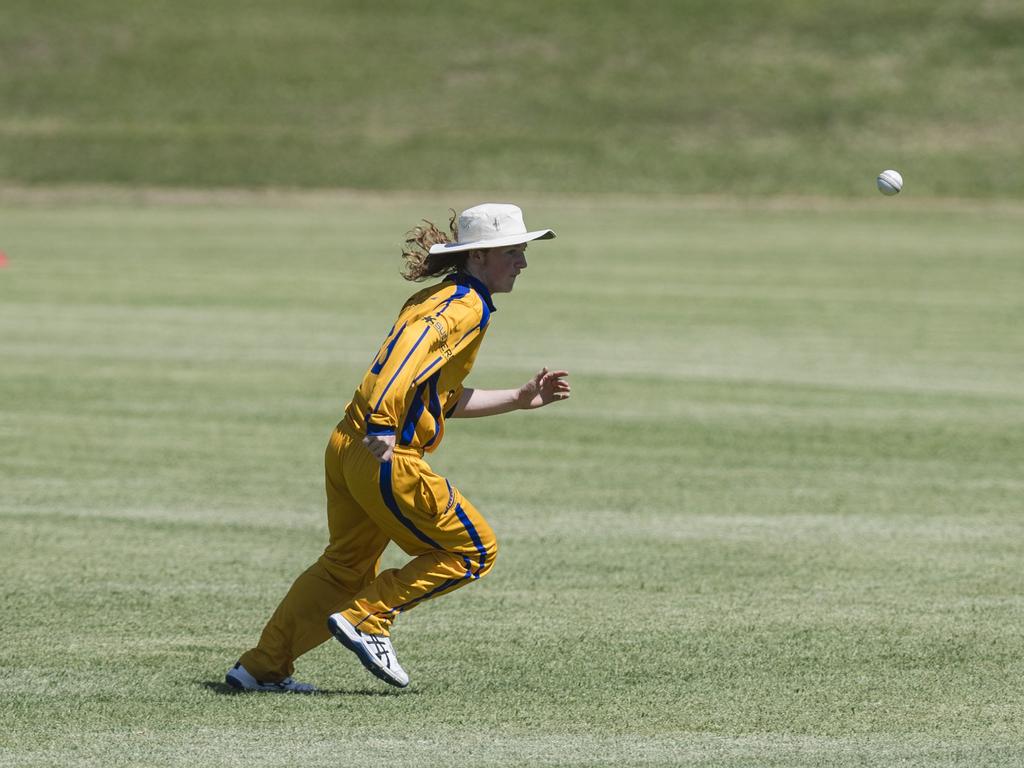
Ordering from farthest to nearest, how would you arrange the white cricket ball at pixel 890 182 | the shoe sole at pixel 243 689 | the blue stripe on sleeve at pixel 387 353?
the white cricket ball at pixel 890 182
the shoe sole at pixel 243 689
the blue stripe on sleeve at pixel 387 353

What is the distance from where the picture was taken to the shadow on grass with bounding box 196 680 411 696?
6898mm

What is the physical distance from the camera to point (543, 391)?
23.5ft

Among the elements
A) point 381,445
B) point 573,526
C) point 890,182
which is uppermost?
point 890,182

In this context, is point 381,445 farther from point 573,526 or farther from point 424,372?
point 573,526

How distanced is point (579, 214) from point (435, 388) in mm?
34867

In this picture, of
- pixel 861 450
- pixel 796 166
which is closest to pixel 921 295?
pixel 861 450

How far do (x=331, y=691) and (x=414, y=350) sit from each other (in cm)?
149

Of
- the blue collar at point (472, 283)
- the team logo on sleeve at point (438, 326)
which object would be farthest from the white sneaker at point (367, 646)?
the blue collar at point (472, 283)

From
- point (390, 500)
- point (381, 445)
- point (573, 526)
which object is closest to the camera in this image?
point (381, 445)

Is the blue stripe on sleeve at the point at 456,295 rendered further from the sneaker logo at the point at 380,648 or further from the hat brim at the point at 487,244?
the sneaker logo at the point at 380,648

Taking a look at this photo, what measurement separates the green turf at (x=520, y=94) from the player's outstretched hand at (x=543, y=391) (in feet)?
135

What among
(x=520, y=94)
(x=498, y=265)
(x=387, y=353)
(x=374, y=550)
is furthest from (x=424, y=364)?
(x=520, y=94)

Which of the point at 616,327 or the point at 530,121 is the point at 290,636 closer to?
the point at 616,327

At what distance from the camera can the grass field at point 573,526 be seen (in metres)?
6.46
